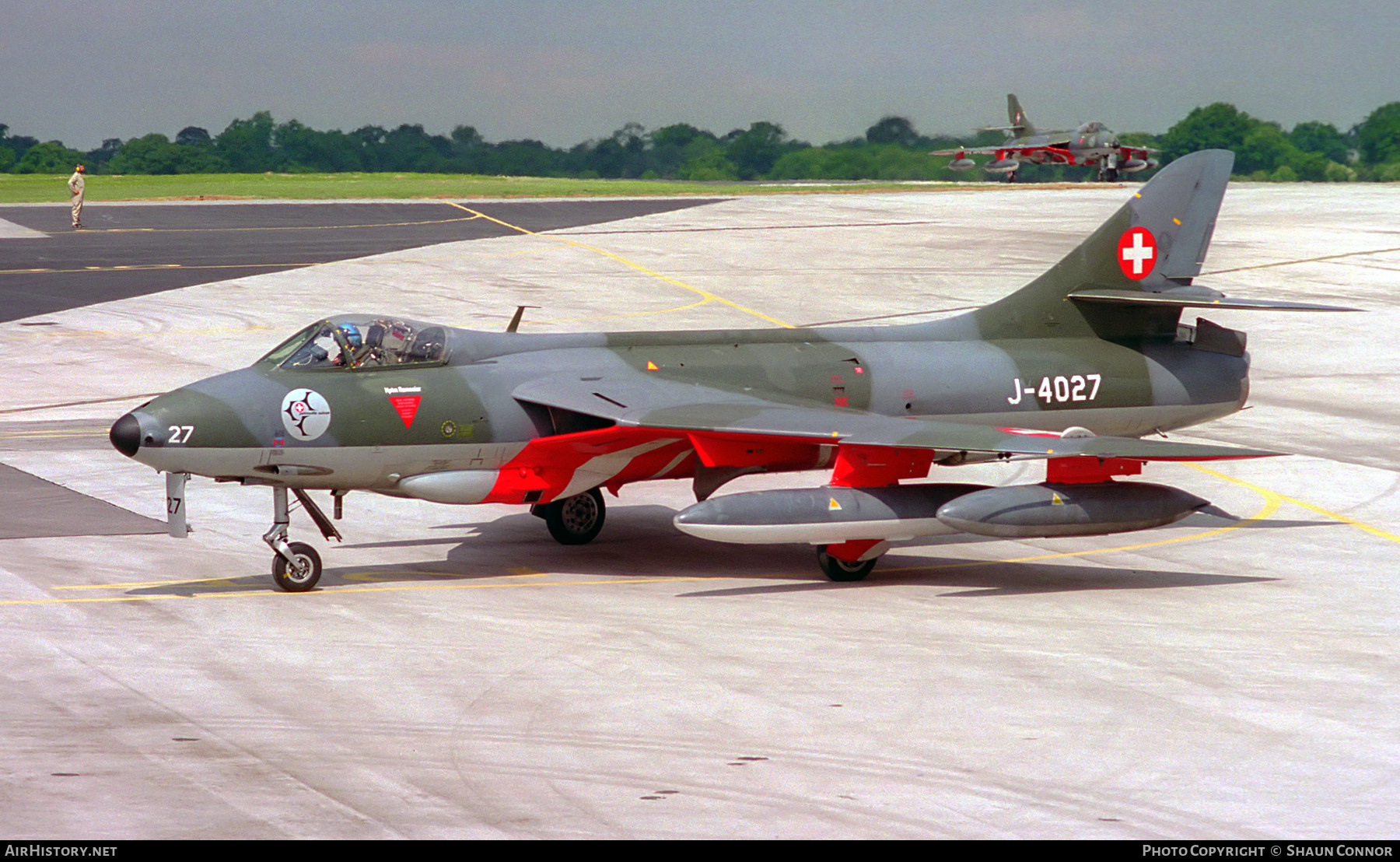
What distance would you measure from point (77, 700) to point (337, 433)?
14.7ft

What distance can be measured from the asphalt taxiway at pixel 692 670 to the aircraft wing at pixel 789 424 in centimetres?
151

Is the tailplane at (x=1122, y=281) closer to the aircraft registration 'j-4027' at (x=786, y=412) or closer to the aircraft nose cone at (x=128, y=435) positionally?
the aircraft registration 'j-4027' at (x=786, y=412)

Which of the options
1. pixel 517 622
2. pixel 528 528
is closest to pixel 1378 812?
pixel 517 622

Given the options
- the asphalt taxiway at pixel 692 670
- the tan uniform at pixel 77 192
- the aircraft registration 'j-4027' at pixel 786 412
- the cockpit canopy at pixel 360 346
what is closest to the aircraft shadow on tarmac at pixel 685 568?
the asphalt taxiway at pixel 692 670

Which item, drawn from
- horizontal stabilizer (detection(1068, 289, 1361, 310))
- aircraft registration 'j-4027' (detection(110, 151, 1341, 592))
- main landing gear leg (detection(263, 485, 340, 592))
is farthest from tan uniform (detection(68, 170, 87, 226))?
horizontal stabilizer (detection(1068, 289, 1361, 310))

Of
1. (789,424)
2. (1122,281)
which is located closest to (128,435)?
(789,424)

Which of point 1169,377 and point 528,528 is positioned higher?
point 1169,377

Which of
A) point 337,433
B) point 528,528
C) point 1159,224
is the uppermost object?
point 1159,224

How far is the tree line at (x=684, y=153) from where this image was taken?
88625 mm

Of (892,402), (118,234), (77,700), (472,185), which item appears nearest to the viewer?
(77,700)

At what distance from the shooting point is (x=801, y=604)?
46.7 feet

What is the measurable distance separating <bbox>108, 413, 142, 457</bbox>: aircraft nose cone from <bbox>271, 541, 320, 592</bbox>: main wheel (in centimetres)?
171

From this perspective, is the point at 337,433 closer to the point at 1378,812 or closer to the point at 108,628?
the point at 108,628

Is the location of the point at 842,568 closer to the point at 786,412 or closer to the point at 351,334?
the point at 786,412
